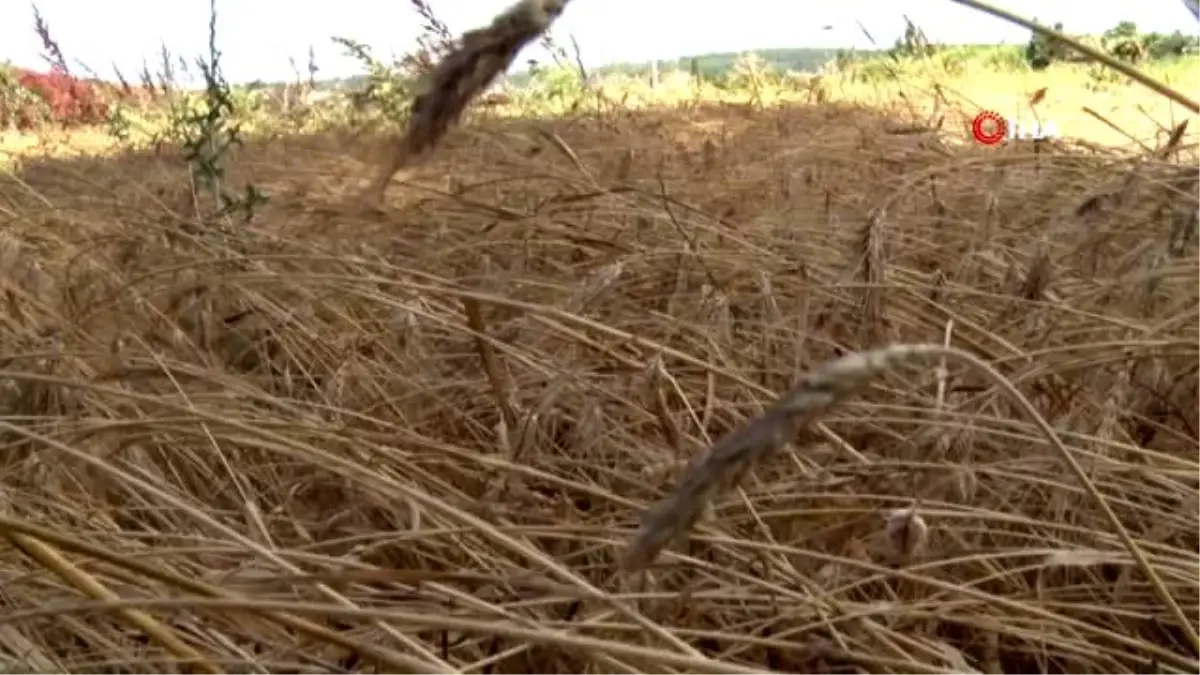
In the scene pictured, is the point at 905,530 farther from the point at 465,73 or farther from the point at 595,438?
the point at 595,438

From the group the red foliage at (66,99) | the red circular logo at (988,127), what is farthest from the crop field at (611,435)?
the red foliage at (66,99)

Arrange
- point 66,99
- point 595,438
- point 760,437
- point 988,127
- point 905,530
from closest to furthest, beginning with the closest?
point 760,437 → point 905,530 → point 595,438 → point 988,127 → point 66,99

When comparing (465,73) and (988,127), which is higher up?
(465,73)

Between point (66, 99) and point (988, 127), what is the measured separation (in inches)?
201

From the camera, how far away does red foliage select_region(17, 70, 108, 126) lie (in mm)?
5552

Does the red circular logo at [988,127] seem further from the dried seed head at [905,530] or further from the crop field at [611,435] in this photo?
the dried seed head at [905,530]

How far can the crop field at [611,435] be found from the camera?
729 mm

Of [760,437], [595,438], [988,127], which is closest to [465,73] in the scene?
[760,437]

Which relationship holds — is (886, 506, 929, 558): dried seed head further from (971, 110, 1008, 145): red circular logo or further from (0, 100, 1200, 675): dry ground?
(971, 110, 1008, 145): red circular logo

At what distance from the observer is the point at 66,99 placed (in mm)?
6867

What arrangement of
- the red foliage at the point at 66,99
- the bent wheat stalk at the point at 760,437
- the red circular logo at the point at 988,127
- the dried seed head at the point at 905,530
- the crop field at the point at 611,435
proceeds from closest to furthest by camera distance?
the bent wheat stalk at the point at 760,437 < the dried seed head at the point at 905,530 < the crop field at the point at 611,435 < the red circular logo at the point at 988,127 < the red foliage at the point at 66,99

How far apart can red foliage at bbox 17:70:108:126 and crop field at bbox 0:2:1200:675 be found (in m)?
3.91

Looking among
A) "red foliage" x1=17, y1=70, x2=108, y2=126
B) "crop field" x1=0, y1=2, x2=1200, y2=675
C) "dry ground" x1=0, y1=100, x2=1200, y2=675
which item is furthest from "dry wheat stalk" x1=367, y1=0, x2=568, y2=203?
"red foliage" x1=17, y1=70, x2=108, y2=126

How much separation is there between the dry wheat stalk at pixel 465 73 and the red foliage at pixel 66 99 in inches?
196
